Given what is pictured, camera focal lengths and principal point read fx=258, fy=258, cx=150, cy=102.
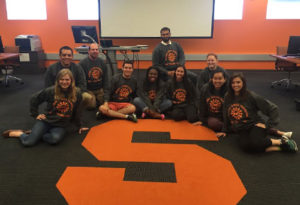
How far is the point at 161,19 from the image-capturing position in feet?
20.8

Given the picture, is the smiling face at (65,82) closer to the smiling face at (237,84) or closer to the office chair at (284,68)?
the smiling face at (237,84)

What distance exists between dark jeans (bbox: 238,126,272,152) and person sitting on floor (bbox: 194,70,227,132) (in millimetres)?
446

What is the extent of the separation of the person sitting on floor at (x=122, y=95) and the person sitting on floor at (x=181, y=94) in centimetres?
53

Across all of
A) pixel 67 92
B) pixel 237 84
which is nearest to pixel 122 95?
pixel 67 92

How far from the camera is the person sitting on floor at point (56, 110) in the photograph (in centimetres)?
262

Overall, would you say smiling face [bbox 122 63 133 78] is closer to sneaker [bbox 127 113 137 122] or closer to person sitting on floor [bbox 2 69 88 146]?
sneaker [bbox 127 113 137 122]

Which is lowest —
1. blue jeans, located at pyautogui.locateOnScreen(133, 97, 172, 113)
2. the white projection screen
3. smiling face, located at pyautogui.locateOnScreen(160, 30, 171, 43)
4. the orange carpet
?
the orange carpet

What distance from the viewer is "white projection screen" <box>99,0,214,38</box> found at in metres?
6.25

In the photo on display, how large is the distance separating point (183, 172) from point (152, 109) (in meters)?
1.43

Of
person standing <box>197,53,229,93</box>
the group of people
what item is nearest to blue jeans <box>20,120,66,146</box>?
the group of people

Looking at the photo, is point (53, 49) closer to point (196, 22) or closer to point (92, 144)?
point (196, 22)

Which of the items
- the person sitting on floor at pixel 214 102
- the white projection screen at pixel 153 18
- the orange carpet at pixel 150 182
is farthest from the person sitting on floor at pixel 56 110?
the white projection screen at pixel 153 18

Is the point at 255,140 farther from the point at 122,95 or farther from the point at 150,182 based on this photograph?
the point at 122,95

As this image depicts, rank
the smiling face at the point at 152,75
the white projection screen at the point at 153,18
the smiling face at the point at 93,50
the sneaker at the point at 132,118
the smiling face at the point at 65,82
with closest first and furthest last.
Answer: the smiling face at the point at 65,82
the sneaker at the point at 132,118
the smiling face at the point at 152,75
the smiling face at the point at 93,50
the white projection screen at the point at 153,18
